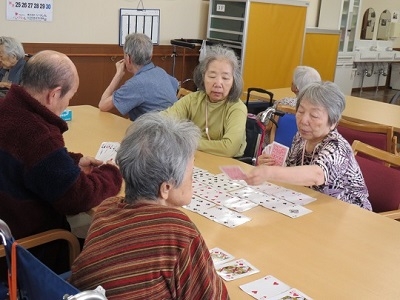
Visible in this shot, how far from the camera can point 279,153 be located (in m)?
2.37

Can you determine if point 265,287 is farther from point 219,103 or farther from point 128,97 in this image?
point 128,97

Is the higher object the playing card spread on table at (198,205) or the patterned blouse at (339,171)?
the patterned blouse at (339,171)

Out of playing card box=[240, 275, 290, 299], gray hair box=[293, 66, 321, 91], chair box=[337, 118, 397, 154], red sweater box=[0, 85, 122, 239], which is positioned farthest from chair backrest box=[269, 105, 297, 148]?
playing card box=[240, 275, 290, 299]

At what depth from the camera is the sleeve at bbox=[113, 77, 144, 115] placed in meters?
3.49

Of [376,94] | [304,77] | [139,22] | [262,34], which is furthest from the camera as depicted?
[376,94]

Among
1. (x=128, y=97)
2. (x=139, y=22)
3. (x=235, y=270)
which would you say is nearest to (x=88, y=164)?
(x=235, y=270)

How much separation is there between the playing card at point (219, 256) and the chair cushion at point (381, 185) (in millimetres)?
1167

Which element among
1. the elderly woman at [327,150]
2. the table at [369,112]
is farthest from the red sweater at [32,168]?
the table at [369,112]

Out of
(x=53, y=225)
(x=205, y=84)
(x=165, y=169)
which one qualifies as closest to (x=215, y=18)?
(x=205, y=84)

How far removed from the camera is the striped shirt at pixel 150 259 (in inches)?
45.8

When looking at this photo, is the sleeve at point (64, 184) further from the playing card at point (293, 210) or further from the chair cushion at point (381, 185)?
the chair cushion at point (381, 185)

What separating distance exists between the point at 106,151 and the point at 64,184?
79 cm

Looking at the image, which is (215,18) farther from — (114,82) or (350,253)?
(350,253)

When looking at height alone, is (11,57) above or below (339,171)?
above
